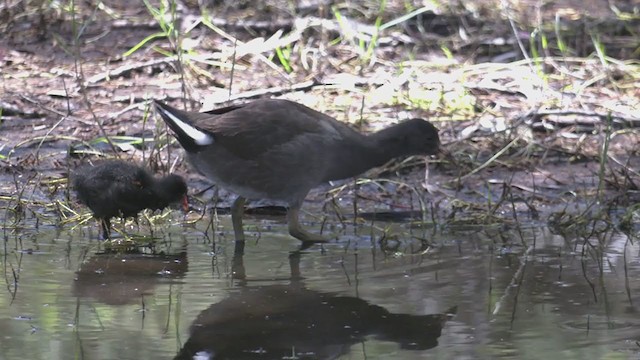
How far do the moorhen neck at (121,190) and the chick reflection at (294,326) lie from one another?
154cm

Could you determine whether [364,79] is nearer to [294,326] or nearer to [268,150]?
[268,150]

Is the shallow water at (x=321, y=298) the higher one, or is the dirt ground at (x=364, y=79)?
the dirt ground at (x=364, y=79)

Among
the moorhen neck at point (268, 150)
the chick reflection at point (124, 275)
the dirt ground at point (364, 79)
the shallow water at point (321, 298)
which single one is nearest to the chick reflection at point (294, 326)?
the shallow water at point (321, 298)

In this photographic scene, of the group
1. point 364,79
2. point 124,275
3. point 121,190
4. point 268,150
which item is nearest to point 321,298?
point 124,275

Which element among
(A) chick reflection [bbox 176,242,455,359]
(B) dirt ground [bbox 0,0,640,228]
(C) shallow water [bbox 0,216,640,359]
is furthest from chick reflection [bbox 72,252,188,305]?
(B) dirt ground [bbox 0,0,640,228]

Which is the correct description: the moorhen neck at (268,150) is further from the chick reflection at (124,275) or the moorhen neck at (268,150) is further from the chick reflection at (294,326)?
the chick reflection at (294,326)

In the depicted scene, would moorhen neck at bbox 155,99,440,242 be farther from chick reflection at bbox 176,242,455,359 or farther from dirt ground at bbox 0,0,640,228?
chick reflection at bbox 176,242,455,359

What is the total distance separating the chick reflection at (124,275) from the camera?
5.79 meters

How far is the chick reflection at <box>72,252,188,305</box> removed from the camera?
579 centimetres

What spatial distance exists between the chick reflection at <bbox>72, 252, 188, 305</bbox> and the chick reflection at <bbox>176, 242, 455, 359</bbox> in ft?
1.46

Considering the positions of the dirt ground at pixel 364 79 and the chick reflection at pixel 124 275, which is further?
the dirt ground at pixel 364 79

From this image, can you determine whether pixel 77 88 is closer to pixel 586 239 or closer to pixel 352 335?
pixel 586 239

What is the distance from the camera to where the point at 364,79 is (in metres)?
10.5

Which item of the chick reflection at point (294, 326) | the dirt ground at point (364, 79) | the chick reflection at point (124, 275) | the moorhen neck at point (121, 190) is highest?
the dirt ground at point (364, 79)
